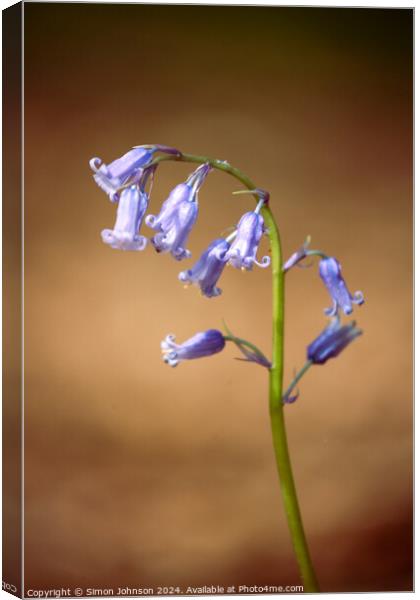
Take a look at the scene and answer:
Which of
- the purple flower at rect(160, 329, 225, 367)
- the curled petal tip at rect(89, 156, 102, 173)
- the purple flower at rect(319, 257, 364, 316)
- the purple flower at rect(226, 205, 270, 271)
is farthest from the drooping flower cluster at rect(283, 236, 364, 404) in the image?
the curled petal tip at rect(89, 156, 102, 173)

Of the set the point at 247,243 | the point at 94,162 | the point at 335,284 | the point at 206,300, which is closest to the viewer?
the point at 247,243

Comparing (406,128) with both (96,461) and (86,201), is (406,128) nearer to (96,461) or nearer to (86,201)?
(86,201)

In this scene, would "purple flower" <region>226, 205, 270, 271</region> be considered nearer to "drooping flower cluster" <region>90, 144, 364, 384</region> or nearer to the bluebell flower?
"drooping flower cluster" <region>90, 144, 364, 384</region>

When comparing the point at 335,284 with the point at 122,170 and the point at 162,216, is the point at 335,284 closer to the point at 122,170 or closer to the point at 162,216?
the point at 162,216

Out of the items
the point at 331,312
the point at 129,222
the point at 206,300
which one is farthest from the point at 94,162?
the point at 331,312

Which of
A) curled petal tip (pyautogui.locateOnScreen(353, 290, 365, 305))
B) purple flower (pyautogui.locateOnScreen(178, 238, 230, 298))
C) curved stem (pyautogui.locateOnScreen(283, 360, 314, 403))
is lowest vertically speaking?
curved stem (pyautogui.locateOnScreen(283, 360, 314, 403))

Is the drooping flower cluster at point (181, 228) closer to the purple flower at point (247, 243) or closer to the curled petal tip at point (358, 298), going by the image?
the purple flower at point (247, 243)
